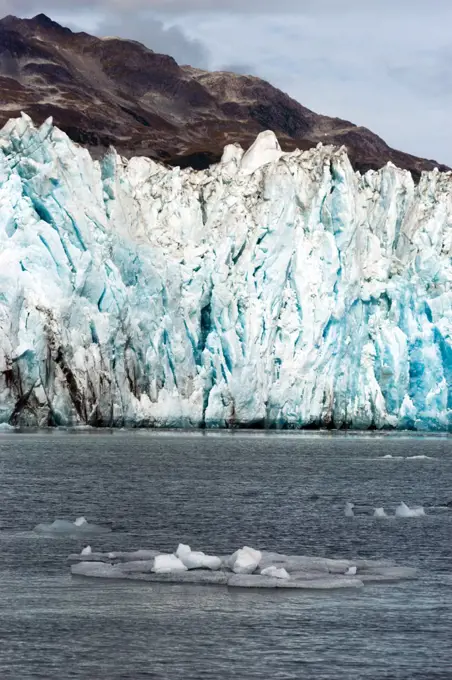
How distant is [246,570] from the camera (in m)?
23.5

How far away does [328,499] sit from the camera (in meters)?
41.6

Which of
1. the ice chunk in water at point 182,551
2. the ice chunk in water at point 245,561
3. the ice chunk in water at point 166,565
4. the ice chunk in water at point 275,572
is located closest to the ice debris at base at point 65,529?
the ice chunk in water at point 182,551

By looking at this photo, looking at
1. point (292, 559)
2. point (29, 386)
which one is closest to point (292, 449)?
point (29, 386)

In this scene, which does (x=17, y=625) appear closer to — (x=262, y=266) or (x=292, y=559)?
(x=292, y=559)

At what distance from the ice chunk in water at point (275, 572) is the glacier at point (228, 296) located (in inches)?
1815

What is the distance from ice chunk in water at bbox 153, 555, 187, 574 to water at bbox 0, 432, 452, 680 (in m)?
0.86

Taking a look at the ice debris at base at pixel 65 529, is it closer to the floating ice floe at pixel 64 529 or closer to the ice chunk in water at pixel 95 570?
the floating ice floe at pixel 64 529

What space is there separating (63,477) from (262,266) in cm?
3169

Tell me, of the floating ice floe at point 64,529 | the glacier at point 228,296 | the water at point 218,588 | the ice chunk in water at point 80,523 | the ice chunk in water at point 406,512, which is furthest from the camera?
the glacier at point 228,296

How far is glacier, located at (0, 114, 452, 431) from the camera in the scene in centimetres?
7006

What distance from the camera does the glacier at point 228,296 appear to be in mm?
70062

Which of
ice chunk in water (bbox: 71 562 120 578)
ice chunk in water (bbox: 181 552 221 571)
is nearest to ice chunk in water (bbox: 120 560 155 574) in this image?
ice chunk in water (bbox: 71 562 120 578)

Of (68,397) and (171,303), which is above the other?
(171,303)

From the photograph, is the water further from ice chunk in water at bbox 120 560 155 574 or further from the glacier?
the glacier
